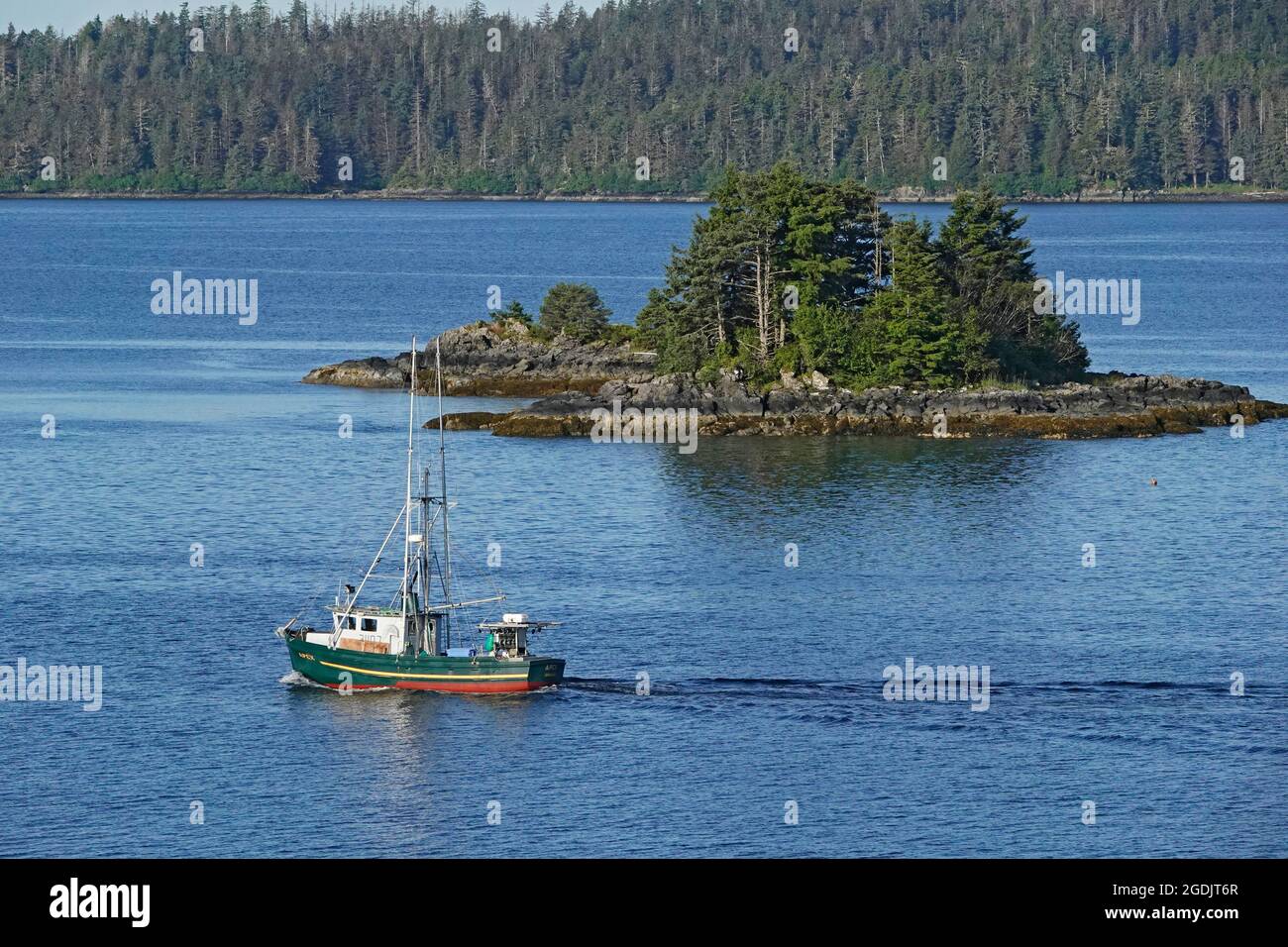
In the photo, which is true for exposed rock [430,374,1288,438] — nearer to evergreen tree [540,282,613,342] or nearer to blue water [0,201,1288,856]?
blue water [0,201,1288,856]

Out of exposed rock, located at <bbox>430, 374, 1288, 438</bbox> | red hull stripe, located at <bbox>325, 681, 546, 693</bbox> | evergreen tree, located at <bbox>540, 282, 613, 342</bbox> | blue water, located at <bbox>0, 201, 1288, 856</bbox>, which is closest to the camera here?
blue water, located at <bbox>0, 201, 1288, 856</bbox>

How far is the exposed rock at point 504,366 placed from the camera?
111938mm

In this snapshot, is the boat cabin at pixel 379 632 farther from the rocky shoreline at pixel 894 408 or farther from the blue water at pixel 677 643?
the rocky shoreline at pixel 894 408

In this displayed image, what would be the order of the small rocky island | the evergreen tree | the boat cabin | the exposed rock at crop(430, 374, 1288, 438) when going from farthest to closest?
the evergreen tree, the small rocky island, the exposed rock at crop(430, 374, 1288, 438), the boat cabin

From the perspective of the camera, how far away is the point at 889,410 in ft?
320

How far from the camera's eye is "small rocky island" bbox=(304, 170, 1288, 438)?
97.9 m

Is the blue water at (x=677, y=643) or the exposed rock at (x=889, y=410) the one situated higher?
the exposed rock at (x=889, y=410)

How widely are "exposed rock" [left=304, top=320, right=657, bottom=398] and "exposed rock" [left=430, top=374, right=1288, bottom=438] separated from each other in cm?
790

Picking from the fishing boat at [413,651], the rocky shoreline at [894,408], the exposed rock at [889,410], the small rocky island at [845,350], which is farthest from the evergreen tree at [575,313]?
the fishing boat at [413,651]

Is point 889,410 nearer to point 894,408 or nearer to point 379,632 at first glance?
point 894,408

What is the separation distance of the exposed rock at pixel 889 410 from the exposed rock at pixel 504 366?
25.9ft

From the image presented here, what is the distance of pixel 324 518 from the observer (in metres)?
77.3

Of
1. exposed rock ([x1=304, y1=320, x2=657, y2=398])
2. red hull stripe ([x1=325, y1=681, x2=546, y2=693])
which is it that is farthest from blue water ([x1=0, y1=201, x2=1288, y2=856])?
exposed rock ([x1=304, y1=320, x2=657, y2=398])
